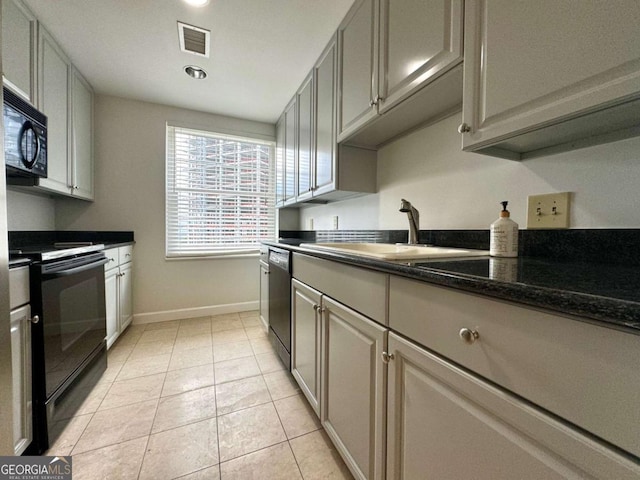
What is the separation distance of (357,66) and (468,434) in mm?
1634

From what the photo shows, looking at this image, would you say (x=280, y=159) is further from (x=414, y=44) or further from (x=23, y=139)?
(x=414, y=44)

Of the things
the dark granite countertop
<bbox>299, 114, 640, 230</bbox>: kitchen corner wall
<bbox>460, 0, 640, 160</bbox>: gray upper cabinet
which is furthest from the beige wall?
<bbox>460, 0, 640, 160</bbox>: gray upper cabinet

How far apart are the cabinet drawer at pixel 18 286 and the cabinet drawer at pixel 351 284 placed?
1.24 m

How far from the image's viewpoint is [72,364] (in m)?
1.40

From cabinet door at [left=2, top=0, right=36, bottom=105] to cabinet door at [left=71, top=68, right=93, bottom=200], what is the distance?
0.54m

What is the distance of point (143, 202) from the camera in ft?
9.07

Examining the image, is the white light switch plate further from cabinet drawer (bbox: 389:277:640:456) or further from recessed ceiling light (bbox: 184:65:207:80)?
recessed ceiling light (bbox: 184:65:207:80)

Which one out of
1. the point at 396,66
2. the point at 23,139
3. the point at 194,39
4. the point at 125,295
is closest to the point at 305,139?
the point at 194,39

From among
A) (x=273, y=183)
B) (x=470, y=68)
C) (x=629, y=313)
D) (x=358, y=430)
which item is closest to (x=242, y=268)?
(x=273, y=183)

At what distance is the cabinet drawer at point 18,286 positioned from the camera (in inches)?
40.8

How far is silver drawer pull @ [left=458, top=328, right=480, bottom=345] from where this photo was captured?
530 millimetres

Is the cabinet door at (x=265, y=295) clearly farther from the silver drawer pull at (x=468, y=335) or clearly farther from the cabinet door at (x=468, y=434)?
the silver drawer pull at (x=468, y=335)

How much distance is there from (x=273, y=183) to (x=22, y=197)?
2259 mm

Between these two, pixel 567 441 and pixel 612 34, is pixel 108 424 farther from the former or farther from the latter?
pixel 612 34
